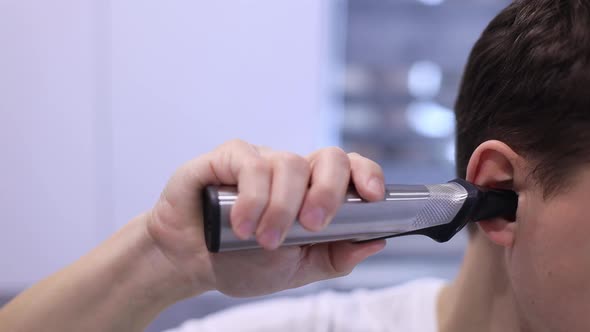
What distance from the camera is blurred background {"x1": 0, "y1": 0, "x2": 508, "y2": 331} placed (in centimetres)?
172

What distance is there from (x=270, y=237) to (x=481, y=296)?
1.46ft

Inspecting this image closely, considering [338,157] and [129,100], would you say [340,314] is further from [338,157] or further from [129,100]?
[129,100]

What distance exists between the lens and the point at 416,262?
2082 mm

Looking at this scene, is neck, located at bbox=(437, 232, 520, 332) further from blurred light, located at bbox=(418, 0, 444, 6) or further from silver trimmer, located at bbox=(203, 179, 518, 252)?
blurred light, located at bbox=(418, 0, 444, 6)

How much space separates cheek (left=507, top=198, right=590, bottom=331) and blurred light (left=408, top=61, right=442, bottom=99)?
4.96ft

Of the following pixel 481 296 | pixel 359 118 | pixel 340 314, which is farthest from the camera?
pixel 359 118

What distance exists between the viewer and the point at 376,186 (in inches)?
22.3

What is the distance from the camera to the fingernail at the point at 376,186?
0.56 meters

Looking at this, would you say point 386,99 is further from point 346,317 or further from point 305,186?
point 305,186

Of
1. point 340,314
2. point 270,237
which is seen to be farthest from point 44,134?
point 270,237

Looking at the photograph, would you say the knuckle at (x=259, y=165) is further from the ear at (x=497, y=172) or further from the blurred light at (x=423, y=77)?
the blurred light at (x=423, y=77)

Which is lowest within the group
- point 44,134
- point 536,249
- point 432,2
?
point 44,134

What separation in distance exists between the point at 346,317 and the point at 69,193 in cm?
111

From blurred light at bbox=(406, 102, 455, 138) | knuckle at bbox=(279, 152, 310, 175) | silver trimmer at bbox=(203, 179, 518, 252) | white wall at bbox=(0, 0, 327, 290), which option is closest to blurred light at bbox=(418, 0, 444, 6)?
blurred light at bbox=(406, 102, 455, 138)
